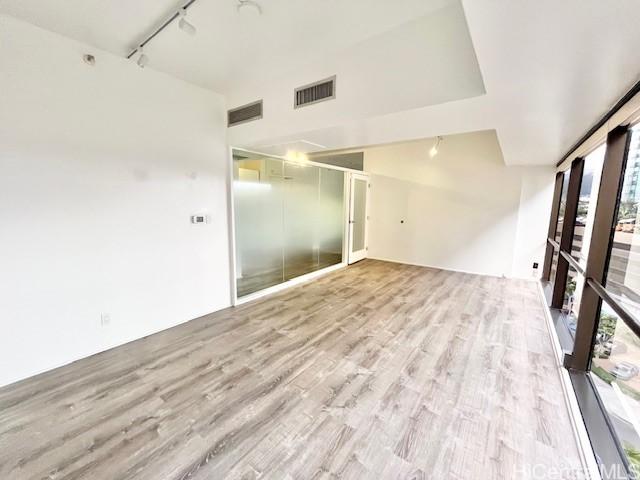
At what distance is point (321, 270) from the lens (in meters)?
5.42

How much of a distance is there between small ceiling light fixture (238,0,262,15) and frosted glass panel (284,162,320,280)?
2.54 metres

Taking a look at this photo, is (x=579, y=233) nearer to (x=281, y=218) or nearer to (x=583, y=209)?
(x=583, y=209)

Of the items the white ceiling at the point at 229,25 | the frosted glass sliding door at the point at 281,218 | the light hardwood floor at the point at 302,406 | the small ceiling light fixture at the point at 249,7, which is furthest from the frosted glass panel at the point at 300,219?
the small ceiling light fixture at the point at 249,7

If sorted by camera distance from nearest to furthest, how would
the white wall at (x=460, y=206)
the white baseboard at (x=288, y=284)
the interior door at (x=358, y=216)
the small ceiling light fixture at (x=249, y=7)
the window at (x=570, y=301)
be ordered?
the small ceiling light fixture at (x=249, y=7), the window at (x=570, y=301), the white baseboard at (x=288, y=284), the white wall at (x=460, y=206), the interior door at (x=358, y=216)

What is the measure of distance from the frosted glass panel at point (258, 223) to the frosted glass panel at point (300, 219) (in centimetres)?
16

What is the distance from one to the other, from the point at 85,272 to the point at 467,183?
6180mm

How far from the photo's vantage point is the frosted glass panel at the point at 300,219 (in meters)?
4.51

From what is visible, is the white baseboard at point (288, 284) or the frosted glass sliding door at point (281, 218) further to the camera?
the white baseboard at point (288, 284)

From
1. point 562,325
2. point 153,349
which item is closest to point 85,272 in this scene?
point 153,349

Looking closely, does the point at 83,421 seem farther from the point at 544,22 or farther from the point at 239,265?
the point at 544,22

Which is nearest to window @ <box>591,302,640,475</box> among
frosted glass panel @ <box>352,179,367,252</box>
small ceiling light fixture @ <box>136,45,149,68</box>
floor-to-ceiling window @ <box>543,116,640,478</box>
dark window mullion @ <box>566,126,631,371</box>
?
floor-to-ceiling window @ <box>543,116,640,478</box>

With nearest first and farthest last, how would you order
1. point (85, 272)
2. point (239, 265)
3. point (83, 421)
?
point (83, 421), point (85, 272), point (239, 265)

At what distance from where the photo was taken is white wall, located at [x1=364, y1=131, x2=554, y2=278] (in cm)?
491

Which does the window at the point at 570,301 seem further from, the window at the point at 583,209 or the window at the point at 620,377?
the window at the point at 620,377
